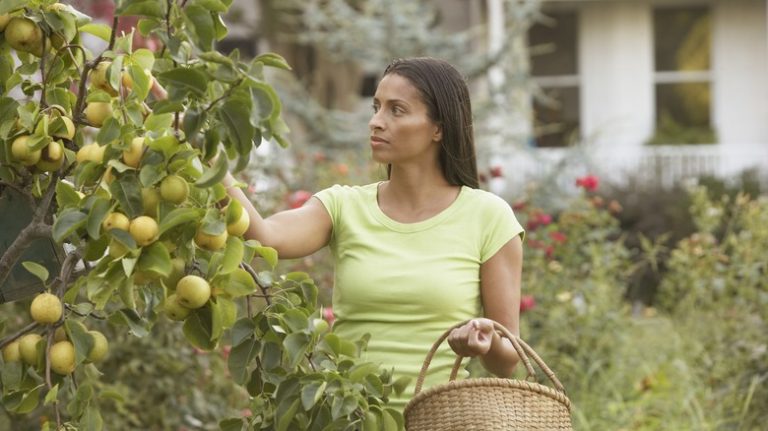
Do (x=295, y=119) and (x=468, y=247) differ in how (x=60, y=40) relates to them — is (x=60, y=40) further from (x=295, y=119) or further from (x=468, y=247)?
(x=295, y=119)

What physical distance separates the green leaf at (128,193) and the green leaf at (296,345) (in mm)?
364

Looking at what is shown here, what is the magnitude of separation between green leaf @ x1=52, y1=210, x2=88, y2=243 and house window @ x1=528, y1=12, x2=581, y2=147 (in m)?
14.7

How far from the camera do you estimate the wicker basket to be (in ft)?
8.39

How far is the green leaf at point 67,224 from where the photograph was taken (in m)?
2.07

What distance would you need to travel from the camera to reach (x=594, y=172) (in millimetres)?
12664

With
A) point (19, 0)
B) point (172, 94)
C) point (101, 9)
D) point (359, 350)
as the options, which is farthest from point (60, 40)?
point (101, 9)

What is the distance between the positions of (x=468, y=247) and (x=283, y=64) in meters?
0.91

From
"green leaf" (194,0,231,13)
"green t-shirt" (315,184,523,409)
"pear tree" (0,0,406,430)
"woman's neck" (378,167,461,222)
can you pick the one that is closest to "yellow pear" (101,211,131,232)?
"pear tree" (0,0,406,430)

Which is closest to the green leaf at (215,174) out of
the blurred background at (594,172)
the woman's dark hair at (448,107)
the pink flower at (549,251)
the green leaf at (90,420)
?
the green leaf at (90,420)

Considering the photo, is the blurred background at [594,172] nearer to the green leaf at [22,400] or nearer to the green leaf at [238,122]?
the green leaf at [22,400]

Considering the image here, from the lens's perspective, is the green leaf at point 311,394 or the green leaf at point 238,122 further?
the green leaf at point 311,394

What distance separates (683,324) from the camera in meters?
6.73

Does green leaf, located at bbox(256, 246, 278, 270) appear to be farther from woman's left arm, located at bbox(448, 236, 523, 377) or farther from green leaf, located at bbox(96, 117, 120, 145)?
woman's left arm, located at bbox(448, 236, 523, 377)

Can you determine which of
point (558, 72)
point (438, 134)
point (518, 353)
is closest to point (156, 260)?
point (518, 353)
